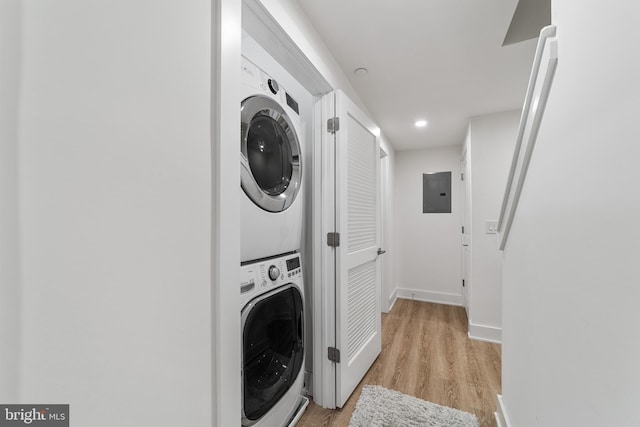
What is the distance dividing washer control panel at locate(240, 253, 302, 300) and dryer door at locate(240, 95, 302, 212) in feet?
0.91

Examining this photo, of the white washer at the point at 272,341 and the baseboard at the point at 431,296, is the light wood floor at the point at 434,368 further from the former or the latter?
the baseboard at the point at 431,296

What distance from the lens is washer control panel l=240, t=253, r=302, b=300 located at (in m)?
1.13

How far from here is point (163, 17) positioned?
643 millimetres

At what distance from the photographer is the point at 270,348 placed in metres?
1.31

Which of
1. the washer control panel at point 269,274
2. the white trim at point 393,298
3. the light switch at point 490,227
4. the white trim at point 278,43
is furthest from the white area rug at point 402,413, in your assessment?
the white trim at point 278,43

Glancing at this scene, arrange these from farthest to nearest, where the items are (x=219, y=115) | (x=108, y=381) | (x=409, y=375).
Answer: (x=409, y=375) → (x=219, y=115) → (x=108, y=381)

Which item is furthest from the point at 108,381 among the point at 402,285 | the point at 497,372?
the point at 402,285

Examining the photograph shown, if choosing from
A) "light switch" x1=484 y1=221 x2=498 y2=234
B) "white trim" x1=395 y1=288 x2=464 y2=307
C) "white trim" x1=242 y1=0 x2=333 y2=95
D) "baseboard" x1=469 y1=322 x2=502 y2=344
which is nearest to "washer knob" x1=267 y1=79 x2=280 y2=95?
"white trim" x1=242 y1=0 x2=333 y2=95

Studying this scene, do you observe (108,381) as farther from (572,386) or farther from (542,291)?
(542,291)

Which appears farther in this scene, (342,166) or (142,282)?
(342,166)

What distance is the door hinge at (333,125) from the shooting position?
1.64m

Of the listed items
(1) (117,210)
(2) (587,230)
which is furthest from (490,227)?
(1) (117,210)

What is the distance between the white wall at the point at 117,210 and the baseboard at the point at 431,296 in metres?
3.67

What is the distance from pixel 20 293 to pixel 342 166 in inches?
57.8
